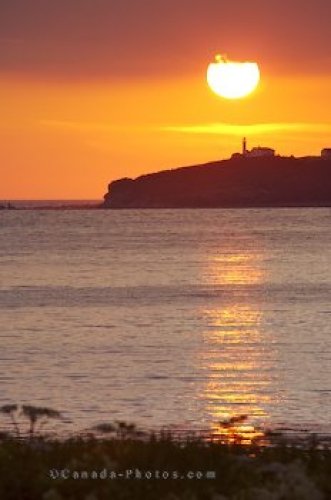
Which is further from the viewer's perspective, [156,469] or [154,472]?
[156,469]

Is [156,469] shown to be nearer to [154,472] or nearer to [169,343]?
[154,472]

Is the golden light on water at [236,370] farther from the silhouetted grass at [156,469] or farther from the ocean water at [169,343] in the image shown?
the silhouetted grass at [156,469]

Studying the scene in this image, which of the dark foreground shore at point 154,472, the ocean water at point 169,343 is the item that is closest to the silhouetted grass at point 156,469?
the dark foreground shore at point 154,472

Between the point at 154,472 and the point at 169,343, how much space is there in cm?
3001

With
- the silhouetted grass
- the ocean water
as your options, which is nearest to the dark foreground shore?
the silhouetted grass

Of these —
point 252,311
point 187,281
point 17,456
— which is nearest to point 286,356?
point 252,311

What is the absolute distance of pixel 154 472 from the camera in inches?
461

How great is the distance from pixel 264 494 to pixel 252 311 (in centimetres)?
4676

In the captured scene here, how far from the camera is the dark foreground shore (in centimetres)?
1070

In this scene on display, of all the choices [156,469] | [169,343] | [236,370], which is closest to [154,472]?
[156,469]

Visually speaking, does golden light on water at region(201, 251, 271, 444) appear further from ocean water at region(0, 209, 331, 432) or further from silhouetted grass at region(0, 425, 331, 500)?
silhouetted grass at region(0, 425, 331, 500)

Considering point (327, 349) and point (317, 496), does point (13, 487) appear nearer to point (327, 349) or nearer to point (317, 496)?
point (317, 496)

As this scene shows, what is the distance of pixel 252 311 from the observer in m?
56.9

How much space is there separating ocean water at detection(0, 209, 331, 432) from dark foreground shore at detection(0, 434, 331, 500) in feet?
30.1
